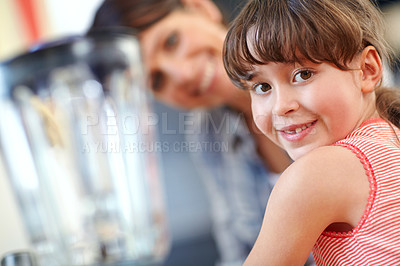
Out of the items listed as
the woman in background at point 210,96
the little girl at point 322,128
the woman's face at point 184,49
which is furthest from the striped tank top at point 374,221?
the woman's face at point 184,49

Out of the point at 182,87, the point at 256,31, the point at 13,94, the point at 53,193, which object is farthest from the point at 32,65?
the point at 256,31

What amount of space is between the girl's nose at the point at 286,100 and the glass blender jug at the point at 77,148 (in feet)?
1.32

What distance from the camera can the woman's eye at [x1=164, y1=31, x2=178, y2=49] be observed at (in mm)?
727

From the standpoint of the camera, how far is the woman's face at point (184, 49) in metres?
0.72

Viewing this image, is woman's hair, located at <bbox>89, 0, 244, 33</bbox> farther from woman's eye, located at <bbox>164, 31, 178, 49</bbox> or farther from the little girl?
the little girl

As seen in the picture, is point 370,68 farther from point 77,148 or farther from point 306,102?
point 77,148

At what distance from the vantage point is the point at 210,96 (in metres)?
0.82

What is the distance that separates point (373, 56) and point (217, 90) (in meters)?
0.54

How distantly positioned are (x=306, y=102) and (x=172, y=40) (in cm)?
50

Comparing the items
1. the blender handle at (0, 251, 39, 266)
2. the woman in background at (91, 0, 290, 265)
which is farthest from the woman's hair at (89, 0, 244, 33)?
the blender handle at (0, 251, 39, 266)

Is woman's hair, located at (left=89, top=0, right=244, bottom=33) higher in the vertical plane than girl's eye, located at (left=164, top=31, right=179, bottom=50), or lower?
higher

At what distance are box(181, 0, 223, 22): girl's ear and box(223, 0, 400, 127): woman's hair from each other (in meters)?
0.48

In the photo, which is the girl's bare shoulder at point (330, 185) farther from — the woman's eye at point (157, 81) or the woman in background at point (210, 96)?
the woman's eye at point (157, 81)

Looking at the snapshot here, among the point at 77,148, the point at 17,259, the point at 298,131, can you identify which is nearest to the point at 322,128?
the point at 298,131
